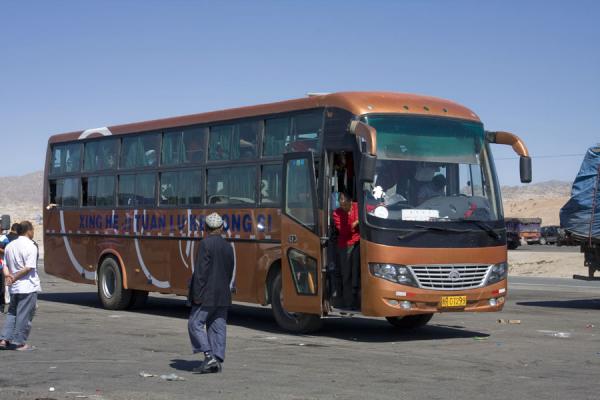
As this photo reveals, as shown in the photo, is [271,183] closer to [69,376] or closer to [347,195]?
[347,195]

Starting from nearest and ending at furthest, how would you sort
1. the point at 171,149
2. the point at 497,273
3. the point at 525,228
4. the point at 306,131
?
1. the point at 497,273
2. the point at 306,131
3. the point at 171,149
4. the point at 525,228

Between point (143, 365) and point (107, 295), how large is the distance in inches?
383

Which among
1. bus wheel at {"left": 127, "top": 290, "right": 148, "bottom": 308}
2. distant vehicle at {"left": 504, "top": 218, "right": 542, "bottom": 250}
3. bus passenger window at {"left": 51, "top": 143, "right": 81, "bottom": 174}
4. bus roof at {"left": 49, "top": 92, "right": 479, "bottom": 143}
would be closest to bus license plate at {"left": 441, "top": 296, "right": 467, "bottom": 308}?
bus roof at {"left": 49, "top": 92, "right": 479, "bottom": 143}

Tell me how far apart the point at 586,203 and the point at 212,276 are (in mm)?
12702

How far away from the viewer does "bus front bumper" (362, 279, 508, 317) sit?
14.4 m

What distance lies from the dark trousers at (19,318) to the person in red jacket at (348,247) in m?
4.47

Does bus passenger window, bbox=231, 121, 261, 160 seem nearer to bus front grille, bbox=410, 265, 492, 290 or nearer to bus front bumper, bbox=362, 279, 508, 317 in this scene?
bus front bumper, bbox=362, 279, 508, 317

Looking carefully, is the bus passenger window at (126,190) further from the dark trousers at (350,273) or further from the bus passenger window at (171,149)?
→ the dark trousers at (350,273)

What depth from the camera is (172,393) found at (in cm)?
984

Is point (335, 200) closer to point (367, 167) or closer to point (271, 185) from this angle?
point (367, 167)

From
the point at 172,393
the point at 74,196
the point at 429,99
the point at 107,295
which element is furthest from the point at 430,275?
the point at 74,196

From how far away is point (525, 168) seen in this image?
52.2 ft

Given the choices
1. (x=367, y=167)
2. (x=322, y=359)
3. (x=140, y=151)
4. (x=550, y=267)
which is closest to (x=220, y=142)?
(x=140, y=151)

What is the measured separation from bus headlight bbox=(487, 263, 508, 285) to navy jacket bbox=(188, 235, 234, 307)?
208 inches
